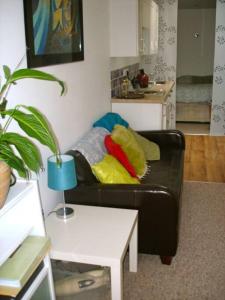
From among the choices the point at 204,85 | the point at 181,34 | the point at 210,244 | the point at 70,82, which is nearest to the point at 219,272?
the point at 210,244

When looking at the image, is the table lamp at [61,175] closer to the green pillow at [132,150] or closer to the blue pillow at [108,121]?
the green pillow at [132,150]

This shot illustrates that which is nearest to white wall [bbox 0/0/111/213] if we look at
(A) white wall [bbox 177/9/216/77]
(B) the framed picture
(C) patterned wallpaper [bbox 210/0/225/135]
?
(B) the framed picture

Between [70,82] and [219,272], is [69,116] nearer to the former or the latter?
[70,82]

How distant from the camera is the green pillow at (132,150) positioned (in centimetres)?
276

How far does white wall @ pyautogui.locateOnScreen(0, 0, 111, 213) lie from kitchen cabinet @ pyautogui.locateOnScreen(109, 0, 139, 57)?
104mm

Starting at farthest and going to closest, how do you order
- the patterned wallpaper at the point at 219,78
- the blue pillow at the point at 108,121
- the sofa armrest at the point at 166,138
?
the patterned wallpaper at the point at 219,78 → the sofa armrest at the point at 166,138 → the blue pillow at the point at 108,121

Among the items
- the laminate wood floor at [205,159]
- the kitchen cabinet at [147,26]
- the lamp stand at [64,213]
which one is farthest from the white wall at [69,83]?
the laminate wood floor at [205,159]

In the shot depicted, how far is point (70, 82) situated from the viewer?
2506 mm

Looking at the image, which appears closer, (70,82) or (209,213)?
(70,82)

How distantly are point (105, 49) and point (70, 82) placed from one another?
1.08 meters

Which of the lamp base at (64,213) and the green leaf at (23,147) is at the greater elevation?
the green leaf at (23,147)

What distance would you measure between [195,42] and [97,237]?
7.27m

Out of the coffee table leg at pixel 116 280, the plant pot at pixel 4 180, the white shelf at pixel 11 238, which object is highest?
the plant pot at pixel 4 180

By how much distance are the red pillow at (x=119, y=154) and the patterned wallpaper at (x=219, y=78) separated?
3.57m
